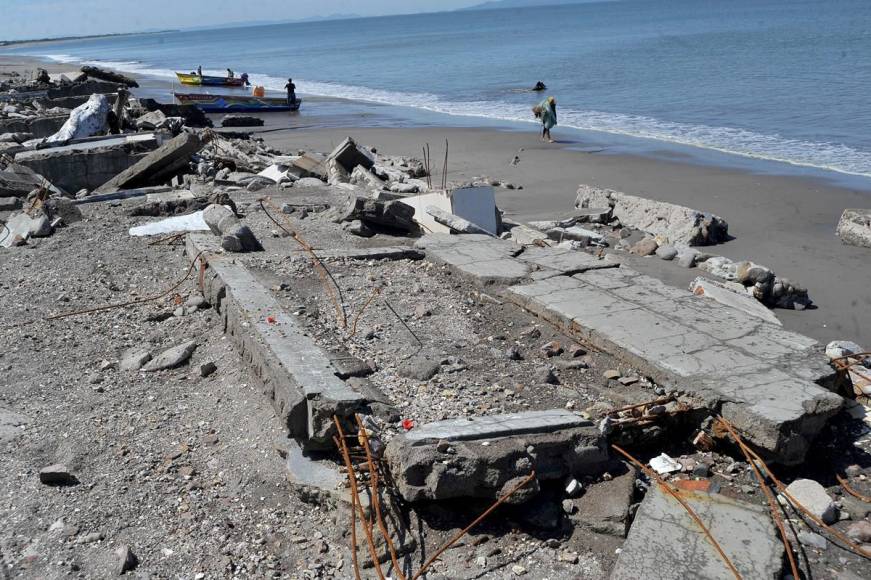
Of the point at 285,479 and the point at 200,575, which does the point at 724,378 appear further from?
the point at 200,575

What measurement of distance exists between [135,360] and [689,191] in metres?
10.0

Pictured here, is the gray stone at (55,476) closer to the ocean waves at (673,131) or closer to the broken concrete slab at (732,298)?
the broken concrete slab at (732,298)

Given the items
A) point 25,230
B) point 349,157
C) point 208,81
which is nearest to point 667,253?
point 349,157

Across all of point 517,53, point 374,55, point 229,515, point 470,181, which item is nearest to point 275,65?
point 374,55

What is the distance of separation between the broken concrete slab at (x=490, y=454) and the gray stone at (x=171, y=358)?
2407 mm

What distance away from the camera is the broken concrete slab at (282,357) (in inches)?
162

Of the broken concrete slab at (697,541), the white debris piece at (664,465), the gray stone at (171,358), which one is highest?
the broken concrete slab at (697,541)

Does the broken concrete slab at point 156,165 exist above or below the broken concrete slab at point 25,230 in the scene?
above

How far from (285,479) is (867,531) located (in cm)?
288

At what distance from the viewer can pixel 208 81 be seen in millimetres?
37125

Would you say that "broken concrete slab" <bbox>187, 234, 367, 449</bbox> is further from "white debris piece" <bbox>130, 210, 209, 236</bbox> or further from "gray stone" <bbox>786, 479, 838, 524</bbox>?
"gray stone" <bbox>786, 479, 838, 524</bbox>

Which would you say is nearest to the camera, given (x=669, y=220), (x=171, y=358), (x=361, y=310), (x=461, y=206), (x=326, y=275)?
(x=171, y=358)

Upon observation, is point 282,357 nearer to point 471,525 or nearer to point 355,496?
point 355,496

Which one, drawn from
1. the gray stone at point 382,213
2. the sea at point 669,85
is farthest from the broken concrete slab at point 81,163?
the sea at point 669,85
